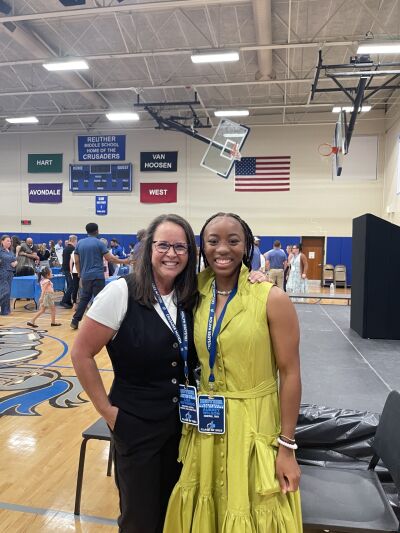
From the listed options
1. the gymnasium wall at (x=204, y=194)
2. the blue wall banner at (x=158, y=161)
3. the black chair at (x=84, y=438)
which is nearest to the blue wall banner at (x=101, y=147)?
the gymnasium wall at (x=204, y=194)

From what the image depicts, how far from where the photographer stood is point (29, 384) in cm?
459

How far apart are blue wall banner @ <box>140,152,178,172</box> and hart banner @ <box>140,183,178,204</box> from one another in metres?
0.59

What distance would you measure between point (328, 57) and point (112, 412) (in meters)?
12.2

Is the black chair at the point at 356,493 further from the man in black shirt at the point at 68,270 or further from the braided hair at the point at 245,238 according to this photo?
the man in black shirt at the point at 68,270

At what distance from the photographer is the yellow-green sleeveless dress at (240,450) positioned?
4.48 ft

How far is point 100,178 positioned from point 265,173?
6.56 meters

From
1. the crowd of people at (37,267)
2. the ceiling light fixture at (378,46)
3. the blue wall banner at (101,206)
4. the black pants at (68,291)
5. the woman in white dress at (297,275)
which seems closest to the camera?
the crowd of people at (37,267)

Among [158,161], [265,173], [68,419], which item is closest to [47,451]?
[68,419]

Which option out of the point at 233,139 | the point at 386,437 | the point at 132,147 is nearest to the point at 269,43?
the point at 233,139

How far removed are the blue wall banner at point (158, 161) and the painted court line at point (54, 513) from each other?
14817 millimetres

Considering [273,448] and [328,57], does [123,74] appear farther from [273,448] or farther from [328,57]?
[273,448]

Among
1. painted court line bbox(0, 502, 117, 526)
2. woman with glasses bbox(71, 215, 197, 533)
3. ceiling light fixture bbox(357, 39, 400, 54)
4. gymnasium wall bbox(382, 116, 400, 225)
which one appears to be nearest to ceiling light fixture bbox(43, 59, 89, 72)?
ceiling light fixture bbox(357, 39, 400, 54)

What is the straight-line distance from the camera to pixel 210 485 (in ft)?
4.69

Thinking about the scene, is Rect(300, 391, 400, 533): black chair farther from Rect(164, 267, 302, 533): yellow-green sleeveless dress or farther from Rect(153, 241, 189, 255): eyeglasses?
Rect(153, 241, 189, 255): eyeglasses
